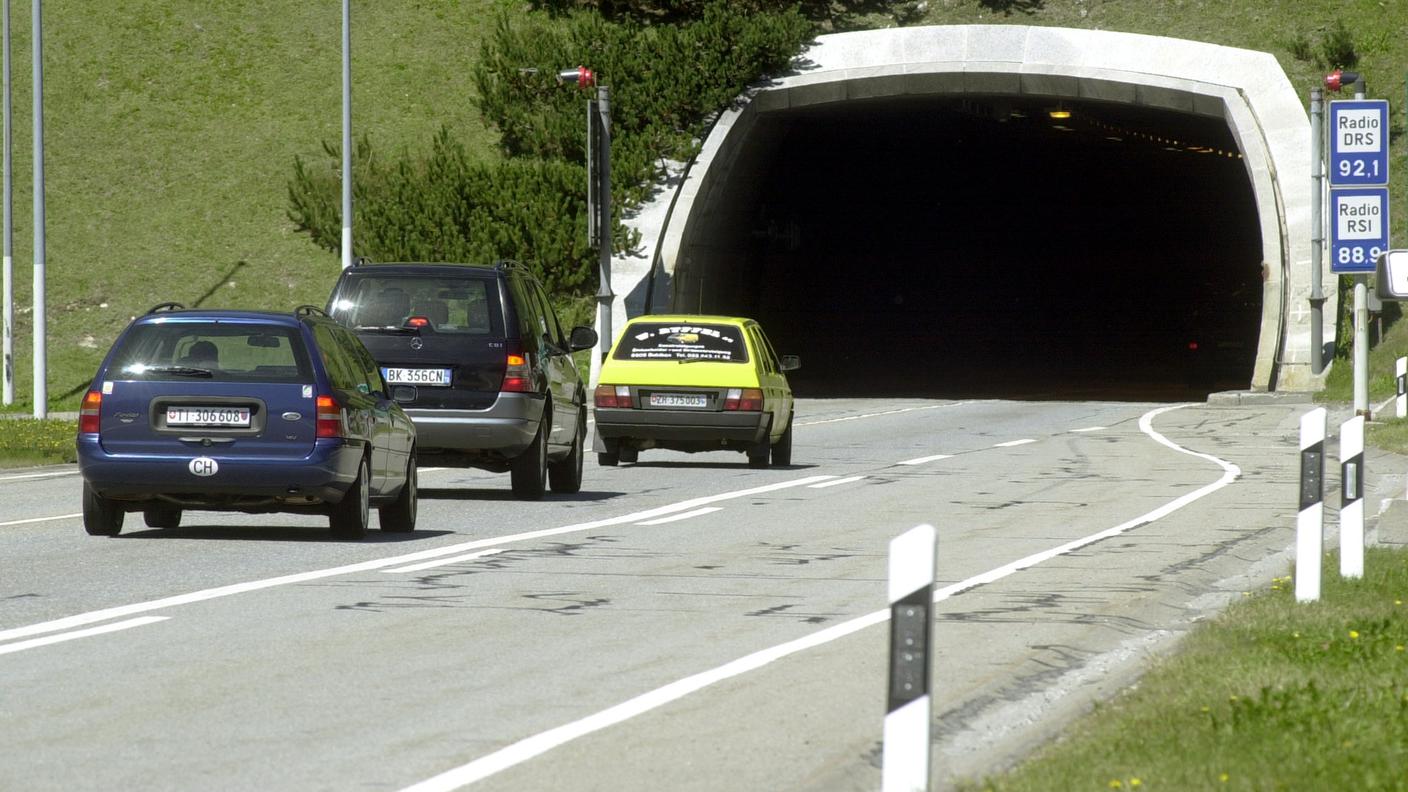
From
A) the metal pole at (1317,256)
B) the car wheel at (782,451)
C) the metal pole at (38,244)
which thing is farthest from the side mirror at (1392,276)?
the metal pole at (1317,256)

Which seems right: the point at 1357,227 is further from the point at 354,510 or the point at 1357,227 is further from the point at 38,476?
the point at 354,510

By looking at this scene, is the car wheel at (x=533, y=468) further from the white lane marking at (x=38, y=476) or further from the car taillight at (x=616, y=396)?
the white lane marking at (x=38, y=476)

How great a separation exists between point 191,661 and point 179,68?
5582 cm

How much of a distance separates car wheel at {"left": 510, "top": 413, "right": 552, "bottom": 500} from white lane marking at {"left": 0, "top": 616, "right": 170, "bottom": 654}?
26.8ft

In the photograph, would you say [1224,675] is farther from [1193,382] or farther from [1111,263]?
[1111,263]

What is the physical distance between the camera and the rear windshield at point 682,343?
23.4 metres

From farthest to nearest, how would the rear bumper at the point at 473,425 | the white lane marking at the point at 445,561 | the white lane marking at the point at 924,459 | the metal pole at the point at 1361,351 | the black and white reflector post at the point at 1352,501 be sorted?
1. the metal pole at the point at 1361,351
2. the white lane marking at the point at 924,459
3. the rear bumper at the point at 473,425
4. the white lane marking at the point at 445,561
5. the black and white reflector post at the point at 1352,501

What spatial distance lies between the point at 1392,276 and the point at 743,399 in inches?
386

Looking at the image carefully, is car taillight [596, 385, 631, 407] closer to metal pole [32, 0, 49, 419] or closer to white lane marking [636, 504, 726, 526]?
white lane marking [636, 504, 726, 526]

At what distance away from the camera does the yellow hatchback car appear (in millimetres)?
23047

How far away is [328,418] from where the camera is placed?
45.9 feet

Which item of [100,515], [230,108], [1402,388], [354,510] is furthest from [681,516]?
[230,108]

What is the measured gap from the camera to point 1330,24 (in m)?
61.3

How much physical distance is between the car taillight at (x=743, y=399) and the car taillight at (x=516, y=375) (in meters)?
5.28
